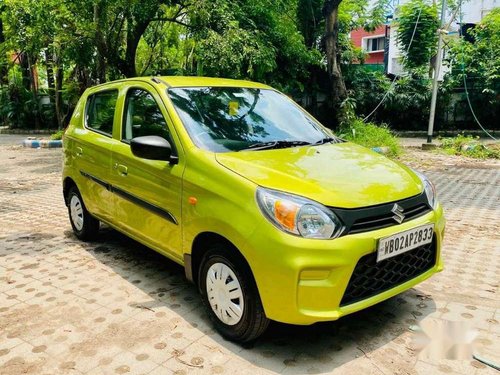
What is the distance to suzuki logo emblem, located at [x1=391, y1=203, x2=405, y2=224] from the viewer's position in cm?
267

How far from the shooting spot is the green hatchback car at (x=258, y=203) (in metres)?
2.44

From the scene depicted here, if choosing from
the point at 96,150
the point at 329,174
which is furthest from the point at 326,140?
the point at 96,150

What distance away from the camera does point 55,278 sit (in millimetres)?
3932

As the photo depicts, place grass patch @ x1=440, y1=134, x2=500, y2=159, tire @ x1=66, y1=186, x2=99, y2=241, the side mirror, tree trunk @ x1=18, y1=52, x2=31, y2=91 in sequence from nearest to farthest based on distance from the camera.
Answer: the side mirror, tire @ x1=66, y1=186, x2=99, y2=241, grass patch @ x1=440, y1=134, x2=500, y2=159, tree trunk @ x1=18, y1=52, x2=31, y2=91

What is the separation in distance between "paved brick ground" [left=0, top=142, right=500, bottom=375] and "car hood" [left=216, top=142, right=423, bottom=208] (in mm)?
926

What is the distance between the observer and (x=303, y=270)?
2377 mm

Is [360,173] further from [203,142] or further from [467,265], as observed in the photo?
[467,265]

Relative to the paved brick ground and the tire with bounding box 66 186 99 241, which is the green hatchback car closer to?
the paved brick ground

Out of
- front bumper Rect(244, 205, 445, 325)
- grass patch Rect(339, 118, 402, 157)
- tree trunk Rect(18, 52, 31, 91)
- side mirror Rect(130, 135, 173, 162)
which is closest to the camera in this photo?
front bumper Rect(244, 205, 445, 325)

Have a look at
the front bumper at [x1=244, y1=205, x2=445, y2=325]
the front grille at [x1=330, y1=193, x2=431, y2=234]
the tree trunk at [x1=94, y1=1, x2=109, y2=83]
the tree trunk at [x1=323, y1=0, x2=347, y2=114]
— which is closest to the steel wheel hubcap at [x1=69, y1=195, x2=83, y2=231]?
the front bumper at [x1=244, y1=205, x2=445, y2=325]

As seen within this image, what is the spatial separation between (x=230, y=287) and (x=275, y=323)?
52cm

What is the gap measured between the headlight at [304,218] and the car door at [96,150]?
2034 mm

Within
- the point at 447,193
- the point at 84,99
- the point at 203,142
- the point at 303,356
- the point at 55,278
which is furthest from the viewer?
the point at 447,193

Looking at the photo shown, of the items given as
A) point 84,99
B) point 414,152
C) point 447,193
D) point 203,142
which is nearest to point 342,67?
point 414,152
